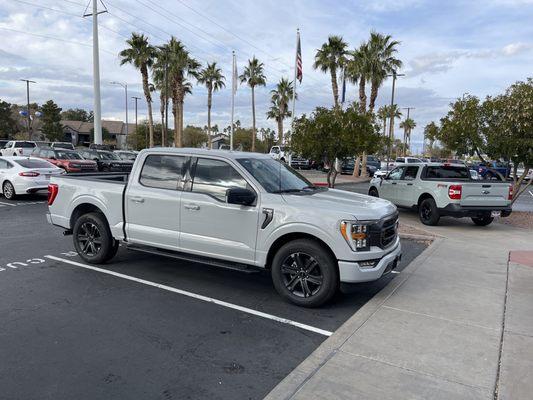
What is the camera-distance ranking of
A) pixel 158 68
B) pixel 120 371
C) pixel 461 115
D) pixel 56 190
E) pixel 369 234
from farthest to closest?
pixel 158 68 < pixel 461 115 < pixel 56 190 < pixel 369 234 < pixel 120 371

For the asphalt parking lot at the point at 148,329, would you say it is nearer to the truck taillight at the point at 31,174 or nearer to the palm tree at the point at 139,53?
the truck taillight at the point at 31,174

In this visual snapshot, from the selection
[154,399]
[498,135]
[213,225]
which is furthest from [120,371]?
[498,135]

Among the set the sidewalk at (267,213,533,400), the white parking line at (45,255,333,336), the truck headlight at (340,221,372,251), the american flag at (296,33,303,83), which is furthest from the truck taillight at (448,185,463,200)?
the american flag at (296,33,303,83)

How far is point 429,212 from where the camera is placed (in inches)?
485

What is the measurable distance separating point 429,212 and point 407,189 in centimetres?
112

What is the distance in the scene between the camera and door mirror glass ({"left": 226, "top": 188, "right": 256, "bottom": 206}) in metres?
5.44

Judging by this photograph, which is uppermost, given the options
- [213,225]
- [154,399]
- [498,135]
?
[498,135]

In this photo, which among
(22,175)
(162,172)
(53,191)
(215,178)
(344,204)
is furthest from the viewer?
(22,175)

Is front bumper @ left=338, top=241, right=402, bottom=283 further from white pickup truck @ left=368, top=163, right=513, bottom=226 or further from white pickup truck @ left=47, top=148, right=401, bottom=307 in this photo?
white pickup truck @ left=368, top=163, right=513, bottom=226

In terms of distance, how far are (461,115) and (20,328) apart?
14482 mm

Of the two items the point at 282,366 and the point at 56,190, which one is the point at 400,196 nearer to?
the point at 56,190

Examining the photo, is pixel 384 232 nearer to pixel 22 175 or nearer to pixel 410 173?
pixel 410 173

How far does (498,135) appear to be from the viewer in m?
14.1

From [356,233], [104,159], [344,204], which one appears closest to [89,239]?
[344,204]
